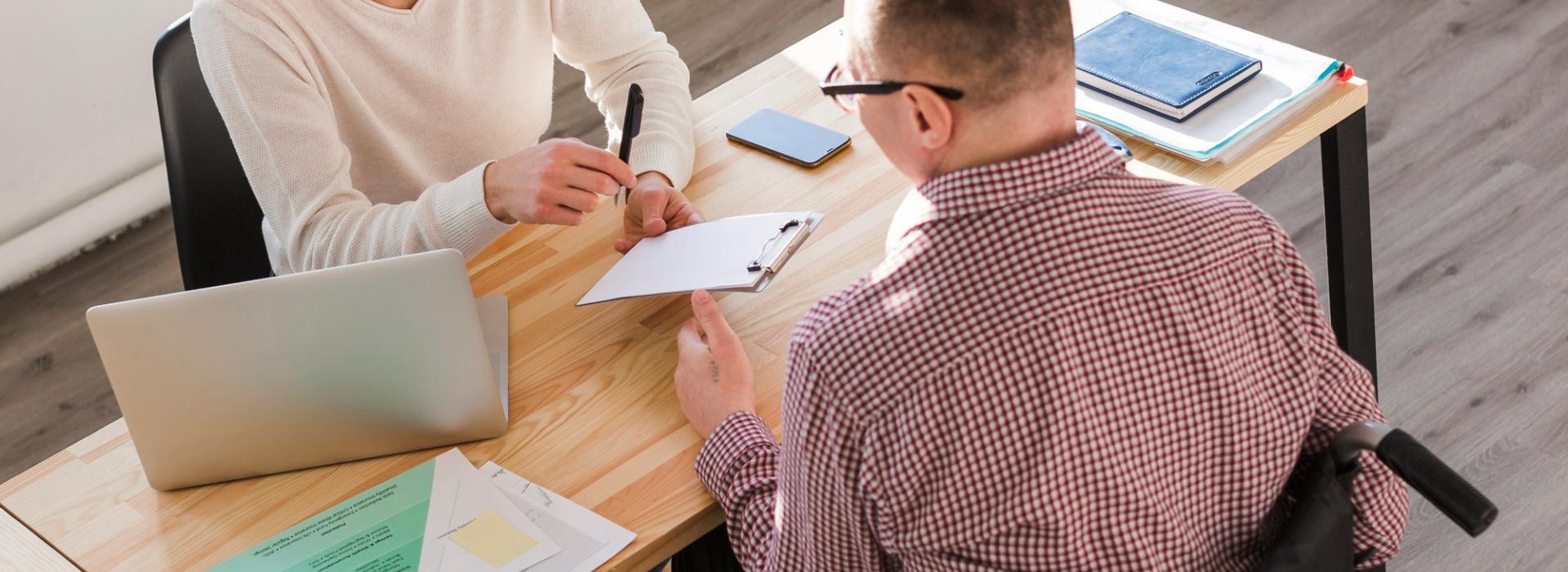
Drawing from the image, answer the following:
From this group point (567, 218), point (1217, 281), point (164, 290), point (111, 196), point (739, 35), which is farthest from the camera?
point (739, 35)

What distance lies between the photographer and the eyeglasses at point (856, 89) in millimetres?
1009

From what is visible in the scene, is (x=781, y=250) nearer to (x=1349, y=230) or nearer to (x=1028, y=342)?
(x=1028, y=342)

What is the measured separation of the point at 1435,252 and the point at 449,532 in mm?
2095

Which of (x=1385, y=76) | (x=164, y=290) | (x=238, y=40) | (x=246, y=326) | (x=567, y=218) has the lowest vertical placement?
(x=1385, y=76)

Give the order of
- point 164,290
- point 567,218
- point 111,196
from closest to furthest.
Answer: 1. point 567,218
2. point 164,290
3. point 111,196

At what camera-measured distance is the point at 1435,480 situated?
103cm

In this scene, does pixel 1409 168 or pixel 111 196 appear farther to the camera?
pixel 111 196

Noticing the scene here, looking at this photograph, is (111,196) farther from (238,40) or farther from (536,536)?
(536,536)

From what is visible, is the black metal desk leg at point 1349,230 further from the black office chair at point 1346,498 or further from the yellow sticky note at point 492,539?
the yellow sticky note at point 492,539

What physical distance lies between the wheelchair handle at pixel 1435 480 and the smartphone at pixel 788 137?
33.7 inches

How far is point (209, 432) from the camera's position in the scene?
1325 mm

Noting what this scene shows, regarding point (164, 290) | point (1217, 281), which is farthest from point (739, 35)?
point (1217, 281)

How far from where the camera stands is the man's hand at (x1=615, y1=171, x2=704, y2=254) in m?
1.62

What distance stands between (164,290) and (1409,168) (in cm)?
270
